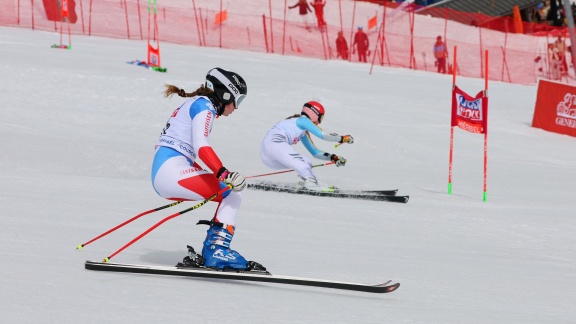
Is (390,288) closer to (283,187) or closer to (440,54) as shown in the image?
(283,187)

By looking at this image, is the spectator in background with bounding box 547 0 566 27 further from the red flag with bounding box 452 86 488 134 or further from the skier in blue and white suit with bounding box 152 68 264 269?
the skier in blue and white suit with bounding box 152 68 264 269

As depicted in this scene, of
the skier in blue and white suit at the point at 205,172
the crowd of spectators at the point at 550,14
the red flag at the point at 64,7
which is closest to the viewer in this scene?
the skier in blue and white suit at the point at 205,172

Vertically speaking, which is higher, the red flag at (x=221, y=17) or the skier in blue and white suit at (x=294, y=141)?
the red flag at (x=221, y=17)

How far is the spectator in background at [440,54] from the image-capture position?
107 ft

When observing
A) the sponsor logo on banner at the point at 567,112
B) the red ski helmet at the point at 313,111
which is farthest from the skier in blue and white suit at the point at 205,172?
the sponsor logo on banner at the point at 567,112

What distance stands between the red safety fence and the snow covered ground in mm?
5123

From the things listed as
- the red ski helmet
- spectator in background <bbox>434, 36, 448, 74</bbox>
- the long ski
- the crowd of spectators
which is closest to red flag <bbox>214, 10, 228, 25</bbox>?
spectator in background <bbox>434, 36, 448, 74</bbox>

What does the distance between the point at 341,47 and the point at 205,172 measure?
27409 millimetres

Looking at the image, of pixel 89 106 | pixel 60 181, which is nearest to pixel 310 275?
pixel 60 181

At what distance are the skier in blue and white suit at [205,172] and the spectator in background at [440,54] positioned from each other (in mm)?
26673

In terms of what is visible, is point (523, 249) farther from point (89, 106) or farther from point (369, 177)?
point (89, 106)

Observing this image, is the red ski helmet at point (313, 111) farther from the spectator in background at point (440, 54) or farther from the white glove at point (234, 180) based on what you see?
the spectator in background at point (440, 54)

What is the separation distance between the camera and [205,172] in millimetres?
6594

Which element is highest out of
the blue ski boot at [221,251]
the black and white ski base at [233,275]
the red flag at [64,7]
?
the red flag at [64,7]
